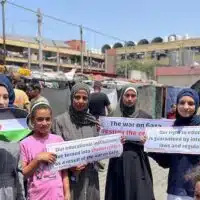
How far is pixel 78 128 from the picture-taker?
3670 mm

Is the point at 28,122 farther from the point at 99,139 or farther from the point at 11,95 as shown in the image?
the point at 99,139

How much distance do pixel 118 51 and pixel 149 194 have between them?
83.2 meters

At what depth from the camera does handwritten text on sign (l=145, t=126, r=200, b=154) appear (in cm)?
369

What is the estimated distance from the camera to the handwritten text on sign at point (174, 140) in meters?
3.69

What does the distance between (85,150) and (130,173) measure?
663 millimetres

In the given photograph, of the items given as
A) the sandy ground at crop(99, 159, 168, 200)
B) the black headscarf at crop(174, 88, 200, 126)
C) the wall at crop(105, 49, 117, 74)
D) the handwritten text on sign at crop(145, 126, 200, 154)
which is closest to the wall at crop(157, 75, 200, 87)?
the sandy ground at crop(99, 159, 168, 200)

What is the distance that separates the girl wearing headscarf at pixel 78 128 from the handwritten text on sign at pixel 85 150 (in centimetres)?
7

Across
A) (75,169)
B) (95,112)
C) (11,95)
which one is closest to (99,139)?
(75,169)

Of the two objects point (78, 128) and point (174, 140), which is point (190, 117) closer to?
point (174, 140)

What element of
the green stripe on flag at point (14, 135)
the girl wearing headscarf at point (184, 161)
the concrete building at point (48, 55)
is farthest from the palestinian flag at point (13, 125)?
the concrete building at point (48, 55)

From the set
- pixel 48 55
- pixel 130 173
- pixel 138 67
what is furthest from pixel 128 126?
pixel 138 67

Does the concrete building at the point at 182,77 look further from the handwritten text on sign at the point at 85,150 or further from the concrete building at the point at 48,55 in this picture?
the concrete building at the point at 48,55

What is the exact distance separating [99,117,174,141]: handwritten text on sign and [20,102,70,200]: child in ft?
3.12

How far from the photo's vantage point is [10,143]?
115 inches
